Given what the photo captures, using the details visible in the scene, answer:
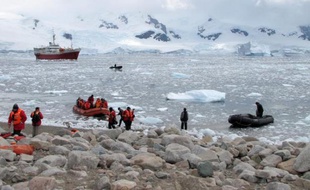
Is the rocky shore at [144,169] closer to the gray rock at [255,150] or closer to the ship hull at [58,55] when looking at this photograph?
the gray rock at [255,150]

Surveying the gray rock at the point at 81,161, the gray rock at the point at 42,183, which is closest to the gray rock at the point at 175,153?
the gray rock at the point at 81,161

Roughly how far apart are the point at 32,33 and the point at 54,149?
180 meters

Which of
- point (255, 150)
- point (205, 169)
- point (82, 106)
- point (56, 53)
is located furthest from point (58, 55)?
point (205, 169)

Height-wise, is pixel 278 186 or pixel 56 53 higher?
pixel 56 53

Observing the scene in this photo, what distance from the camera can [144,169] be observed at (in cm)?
650

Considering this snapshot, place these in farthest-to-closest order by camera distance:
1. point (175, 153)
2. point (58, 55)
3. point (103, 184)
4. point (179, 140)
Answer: point (58, 55) < point (179, 140) < point (175, 153) < point (103, 184)

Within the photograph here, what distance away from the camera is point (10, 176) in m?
5.77

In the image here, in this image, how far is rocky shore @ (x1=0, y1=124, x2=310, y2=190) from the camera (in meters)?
5.65

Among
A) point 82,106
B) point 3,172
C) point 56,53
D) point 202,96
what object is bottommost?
point 82,106

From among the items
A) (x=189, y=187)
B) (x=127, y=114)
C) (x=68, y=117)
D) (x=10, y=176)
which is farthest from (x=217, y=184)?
(x=68, y=117)

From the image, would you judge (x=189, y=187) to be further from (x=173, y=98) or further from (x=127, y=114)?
(x=173, y=98)

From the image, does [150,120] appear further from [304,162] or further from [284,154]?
[304,162]

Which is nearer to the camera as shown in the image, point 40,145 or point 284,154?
point 40,145

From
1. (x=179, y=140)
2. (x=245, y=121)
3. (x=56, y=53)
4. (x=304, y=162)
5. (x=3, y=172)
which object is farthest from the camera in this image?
(x=56, y=53)
